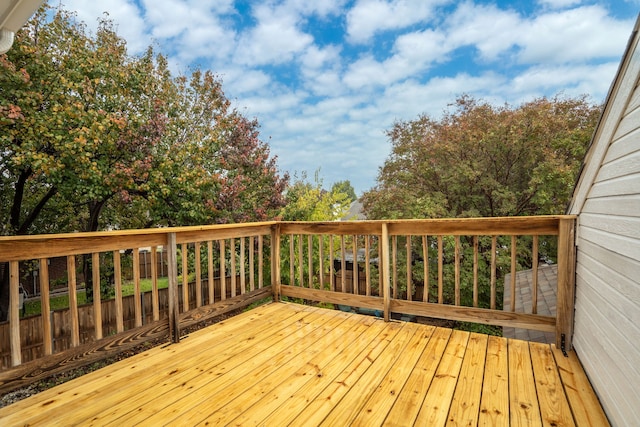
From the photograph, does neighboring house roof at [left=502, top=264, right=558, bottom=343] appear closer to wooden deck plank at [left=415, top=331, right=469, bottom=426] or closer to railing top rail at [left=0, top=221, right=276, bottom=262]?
wooden deck plank at [left=415, top=331, right=469, bottom=426]

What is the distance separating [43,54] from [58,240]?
5.51 meters

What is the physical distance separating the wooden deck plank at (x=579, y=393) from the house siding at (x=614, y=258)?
0.05 m

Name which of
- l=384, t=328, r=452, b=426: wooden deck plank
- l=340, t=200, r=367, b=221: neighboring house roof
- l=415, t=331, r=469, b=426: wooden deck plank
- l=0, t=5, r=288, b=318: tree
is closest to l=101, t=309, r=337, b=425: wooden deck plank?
l=384, t=328, r=452, b=426: wooden deck plank

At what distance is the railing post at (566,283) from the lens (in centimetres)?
246

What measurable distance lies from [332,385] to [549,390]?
1313 mm

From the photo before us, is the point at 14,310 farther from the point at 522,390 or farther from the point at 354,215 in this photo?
the point at 354,215

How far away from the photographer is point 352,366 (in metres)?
2.28

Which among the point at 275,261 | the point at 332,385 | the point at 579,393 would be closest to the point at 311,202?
the point at 275,261

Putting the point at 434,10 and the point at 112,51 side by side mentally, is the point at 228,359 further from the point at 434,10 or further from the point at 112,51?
the point at 434,10

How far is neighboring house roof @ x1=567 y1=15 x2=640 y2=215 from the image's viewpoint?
5.29 feet

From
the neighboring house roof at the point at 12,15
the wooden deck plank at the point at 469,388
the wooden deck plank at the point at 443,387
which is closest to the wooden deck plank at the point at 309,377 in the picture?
the wooden deck plank at the point at 443,387

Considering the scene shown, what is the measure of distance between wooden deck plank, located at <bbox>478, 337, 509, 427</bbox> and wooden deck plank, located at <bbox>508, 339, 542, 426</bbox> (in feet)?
0.10

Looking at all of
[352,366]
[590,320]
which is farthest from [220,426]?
[590,320]

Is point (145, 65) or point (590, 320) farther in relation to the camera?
point (145, 65)
